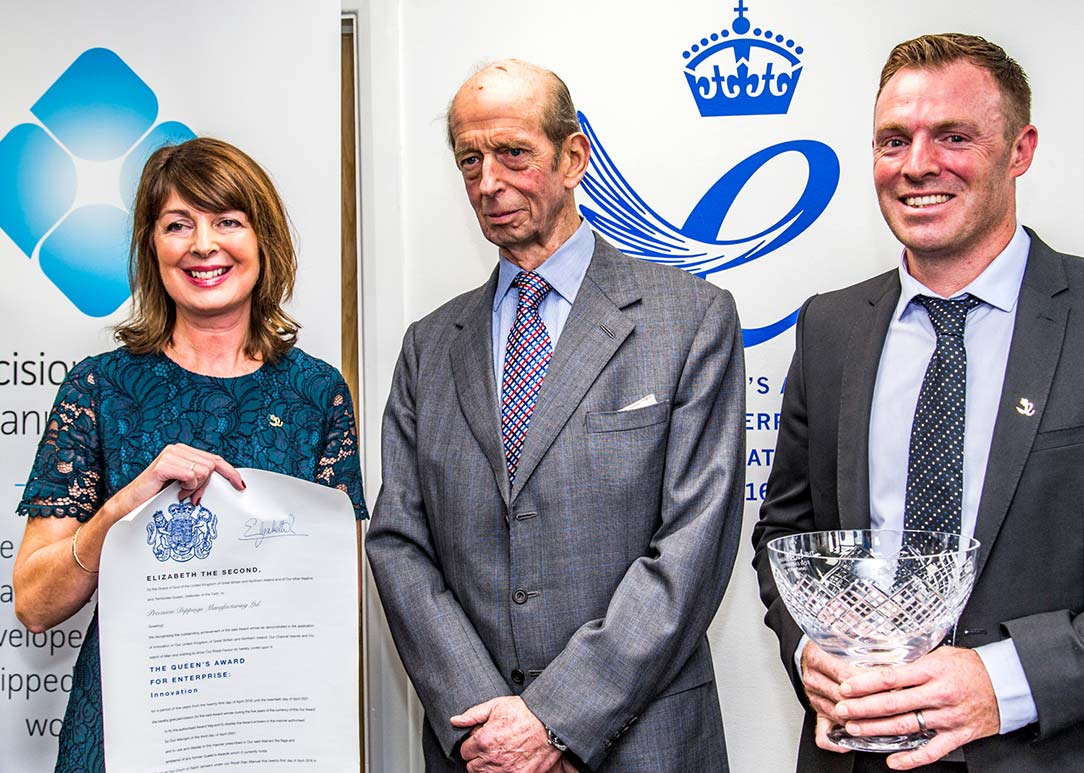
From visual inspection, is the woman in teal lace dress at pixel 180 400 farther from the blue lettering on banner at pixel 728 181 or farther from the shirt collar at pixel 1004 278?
the shirt collar at pixel 1004 278

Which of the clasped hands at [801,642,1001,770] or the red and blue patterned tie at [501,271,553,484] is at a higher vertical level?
the red and blue patterned tie at [501,271,553,484]

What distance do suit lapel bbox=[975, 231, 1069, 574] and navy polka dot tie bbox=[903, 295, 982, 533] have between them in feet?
0.18

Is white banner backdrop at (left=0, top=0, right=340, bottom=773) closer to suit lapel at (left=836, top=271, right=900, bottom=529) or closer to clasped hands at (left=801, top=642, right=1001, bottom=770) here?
suit lapel at (left=836, top=271, right=900, bottom=529)

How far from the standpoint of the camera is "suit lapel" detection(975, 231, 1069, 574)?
1.75 meters

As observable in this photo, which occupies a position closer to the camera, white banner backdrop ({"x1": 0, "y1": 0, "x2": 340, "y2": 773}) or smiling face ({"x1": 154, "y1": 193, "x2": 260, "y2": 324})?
smiling face ({"x1": 154, "y1": 193, "x2": 260, "y2": 324})

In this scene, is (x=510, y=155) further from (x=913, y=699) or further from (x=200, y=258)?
(x=913, y=699)

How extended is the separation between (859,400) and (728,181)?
115 centimetres

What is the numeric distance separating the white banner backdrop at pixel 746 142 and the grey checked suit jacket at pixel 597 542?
776 mm

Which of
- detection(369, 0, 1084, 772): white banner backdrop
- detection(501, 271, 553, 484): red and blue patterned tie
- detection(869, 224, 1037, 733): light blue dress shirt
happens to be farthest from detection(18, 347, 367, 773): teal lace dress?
detection(869, 224, 1037, 733): light blue dress shirt

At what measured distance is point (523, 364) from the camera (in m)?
2.20

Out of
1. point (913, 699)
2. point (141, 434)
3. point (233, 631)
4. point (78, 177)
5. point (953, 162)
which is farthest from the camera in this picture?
point (78, 177)

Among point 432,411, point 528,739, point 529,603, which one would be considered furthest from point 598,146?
point 528,739

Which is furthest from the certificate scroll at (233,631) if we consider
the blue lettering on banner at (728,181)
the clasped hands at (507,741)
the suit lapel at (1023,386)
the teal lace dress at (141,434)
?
the blue lettering on banner at (728,181)
